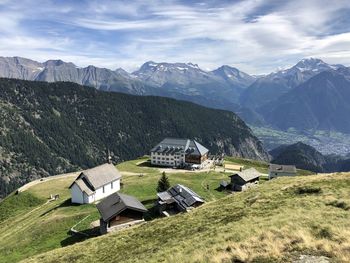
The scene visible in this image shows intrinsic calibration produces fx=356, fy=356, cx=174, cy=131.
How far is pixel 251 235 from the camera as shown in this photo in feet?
89.4

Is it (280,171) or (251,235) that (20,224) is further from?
(280,171)

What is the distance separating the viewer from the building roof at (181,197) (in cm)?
7125

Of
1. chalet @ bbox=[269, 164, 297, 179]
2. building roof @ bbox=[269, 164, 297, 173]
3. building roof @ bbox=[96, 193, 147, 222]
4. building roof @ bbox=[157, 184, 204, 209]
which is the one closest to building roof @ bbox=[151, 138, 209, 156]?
building roof @ bbox=[269, 164, 297, 173]

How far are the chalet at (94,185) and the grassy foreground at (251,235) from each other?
166 ft

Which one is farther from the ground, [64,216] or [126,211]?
[126,211]

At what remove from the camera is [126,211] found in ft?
216

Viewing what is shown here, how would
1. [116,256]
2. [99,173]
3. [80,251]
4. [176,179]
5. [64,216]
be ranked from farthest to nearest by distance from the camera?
1. [176,179]
2. [99,173]
3. [64,216]
4. [80,251]
5. [116,256]

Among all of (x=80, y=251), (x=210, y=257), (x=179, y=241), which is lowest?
(x=80, y=251)

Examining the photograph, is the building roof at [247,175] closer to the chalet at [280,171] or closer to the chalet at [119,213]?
the chalet at [280,171]

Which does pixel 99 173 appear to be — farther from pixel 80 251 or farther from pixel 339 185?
pixel 339 185

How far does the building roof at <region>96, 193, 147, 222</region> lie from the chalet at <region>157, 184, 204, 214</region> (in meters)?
7.55

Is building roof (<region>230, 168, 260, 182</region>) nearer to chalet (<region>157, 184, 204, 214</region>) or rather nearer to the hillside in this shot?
the hillside

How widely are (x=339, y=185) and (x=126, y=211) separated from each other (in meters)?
37.2

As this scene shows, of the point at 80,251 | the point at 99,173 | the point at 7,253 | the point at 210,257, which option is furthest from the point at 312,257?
the point at 99,173
